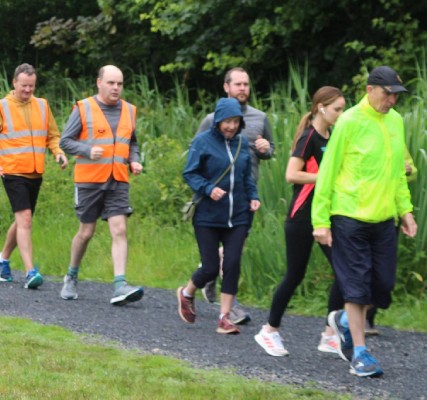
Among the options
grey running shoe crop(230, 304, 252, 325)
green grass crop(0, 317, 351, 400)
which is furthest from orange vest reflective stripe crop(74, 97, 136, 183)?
green grass crop(0, 317, 351, 400)

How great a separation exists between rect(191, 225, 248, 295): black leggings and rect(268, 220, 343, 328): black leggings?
73 centimetres

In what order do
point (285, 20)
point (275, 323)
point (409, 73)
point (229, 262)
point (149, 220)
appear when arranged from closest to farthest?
point (275, 323) < point (229, 262) < point (149, 220) < point (409, 73) < point (285, 20)

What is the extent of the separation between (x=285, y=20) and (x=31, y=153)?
729cm

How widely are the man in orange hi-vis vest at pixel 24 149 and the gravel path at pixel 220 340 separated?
54 centimetres

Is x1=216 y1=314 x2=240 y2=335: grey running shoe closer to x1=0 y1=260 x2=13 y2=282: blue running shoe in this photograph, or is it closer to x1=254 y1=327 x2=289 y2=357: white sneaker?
x1=254 y1=327 x2=289 y2=357: white sneaker

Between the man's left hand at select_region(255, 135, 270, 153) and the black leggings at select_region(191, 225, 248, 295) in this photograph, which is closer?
the black leggings at select_region(191, 225, 248, 295)

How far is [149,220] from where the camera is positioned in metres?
14.5


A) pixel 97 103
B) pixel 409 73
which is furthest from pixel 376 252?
pixel 409 73

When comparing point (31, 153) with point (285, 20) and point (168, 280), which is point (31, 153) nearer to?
point (168, 280)

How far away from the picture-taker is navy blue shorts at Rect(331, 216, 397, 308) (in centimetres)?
735

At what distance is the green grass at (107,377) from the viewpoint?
257 inches

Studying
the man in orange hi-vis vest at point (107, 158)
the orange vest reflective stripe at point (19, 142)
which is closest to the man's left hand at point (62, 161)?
the orange vest reflective stripe at point (19, 142)

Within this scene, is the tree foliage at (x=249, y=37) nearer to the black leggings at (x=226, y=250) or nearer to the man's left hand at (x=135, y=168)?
the man's left hand at (x=135, y=168)

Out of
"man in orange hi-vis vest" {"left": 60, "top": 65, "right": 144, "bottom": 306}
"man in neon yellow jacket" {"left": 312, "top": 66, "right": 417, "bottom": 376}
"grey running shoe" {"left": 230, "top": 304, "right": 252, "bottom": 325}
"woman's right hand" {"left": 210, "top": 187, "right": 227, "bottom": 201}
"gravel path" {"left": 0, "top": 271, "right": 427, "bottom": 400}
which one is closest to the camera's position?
"gravel path" {"left": 0, "top": 271, "right": 427, "bottom": 400}
